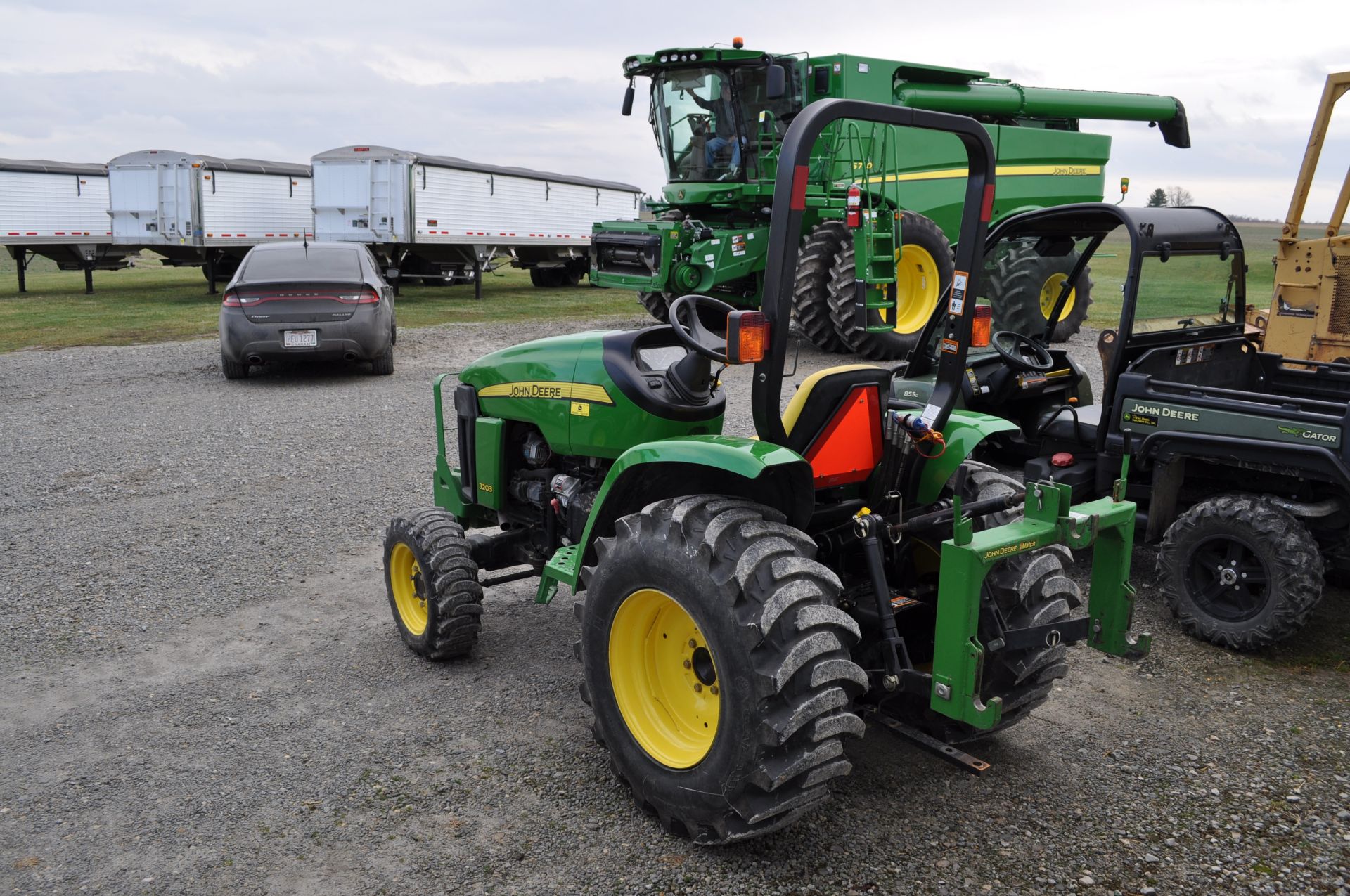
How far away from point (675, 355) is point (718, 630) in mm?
1570

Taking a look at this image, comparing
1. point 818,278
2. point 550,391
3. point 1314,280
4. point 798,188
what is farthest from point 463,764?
point 818,278

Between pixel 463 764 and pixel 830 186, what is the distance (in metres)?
10.2

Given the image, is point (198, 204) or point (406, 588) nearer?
point (406, 588)

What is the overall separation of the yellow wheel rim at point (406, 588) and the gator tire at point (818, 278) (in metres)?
8.12

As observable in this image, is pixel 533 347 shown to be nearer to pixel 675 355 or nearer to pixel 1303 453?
pixel 675 355

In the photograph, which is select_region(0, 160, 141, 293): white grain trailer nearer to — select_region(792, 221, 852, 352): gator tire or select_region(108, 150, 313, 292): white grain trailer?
select_region(108, 150, 313, 292): white grain trailer

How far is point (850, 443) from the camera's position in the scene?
342 cm

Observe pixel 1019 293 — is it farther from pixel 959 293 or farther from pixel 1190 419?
pixel 959 293

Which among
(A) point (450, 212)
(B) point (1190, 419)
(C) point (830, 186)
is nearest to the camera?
(B) point (1190, 419)

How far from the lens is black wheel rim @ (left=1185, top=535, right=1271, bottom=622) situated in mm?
4711

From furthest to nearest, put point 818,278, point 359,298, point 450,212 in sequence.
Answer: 1. point 450,212
2. point 818,278
3. point 359,298

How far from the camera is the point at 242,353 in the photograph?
10953 mm

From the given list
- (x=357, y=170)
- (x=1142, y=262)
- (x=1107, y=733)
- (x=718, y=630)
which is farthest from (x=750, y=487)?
(x=357, y=170)

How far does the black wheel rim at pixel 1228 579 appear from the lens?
4.71m
